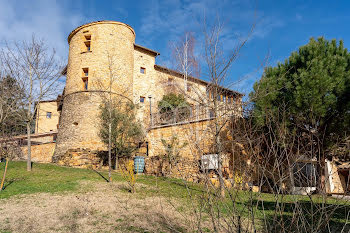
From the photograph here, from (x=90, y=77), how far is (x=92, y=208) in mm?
12364

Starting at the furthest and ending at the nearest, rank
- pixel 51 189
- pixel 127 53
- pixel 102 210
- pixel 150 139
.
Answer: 1. pixel 127 53
2. pixel 150 139
3. pixel 51 189
4. pixel 102 210

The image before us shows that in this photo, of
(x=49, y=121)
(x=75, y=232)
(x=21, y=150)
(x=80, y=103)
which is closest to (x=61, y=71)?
(x=80, y=103)

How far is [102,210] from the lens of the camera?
19.2ft

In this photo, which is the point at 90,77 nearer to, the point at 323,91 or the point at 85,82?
the point at 85,82

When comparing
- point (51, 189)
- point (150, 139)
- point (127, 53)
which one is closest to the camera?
point (51, 189)

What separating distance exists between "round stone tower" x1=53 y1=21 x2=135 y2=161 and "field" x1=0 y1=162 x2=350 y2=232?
6.99 m

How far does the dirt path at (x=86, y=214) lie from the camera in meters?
4.73

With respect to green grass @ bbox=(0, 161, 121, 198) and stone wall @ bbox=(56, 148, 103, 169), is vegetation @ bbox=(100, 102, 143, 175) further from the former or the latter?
green grass @ bbox=(0, 161, 121, 198)

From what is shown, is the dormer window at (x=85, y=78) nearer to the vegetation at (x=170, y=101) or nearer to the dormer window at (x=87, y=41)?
the dormer window at (x=87, y=41)

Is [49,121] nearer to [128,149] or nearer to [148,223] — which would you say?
[128,149]

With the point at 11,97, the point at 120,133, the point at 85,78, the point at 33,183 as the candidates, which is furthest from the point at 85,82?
the point at 33,183

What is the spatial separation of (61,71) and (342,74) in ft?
41.2

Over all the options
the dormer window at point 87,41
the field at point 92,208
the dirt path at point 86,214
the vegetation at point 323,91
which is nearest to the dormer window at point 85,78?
the dormer window at point 87,41

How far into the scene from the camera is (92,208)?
235 inches
